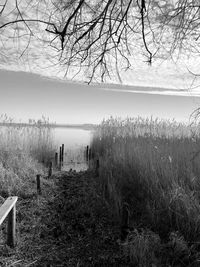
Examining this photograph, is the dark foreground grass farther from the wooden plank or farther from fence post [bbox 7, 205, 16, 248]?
the wooden plank

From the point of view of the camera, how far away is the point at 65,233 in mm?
3812

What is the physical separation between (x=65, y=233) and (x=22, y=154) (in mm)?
4125

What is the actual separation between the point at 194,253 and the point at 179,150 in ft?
9.00

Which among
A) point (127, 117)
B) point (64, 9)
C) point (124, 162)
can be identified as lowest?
point (124, 162)

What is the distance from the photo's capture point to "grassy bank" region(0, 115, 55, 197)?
5422 mm

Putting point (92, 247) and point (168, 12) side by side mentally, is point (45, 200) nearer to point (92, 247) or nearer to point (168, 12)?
point (92, 247)

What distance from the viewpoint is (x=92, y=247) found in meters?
3.42

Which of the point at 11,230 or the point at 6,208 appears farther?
the point at 11,230

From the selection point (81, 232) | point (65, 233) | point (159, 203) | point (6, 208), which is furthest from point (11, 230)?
point (159, 203)

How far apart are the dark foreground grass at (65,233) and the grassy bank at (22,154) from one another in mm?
438

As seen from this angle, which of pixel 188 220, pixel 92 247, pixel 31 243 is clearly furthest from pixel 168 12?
pixel 31 243

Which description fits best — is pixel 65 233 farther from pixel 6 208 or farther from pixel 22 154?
pixel 22 154

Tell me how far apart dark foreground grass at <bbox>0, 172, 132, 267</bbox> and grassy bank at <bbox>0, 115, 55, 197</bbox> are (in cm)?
44

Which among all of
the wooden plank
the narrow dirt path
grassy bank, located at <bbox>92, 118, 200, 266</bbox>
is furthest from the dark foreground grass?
the wooden plank
